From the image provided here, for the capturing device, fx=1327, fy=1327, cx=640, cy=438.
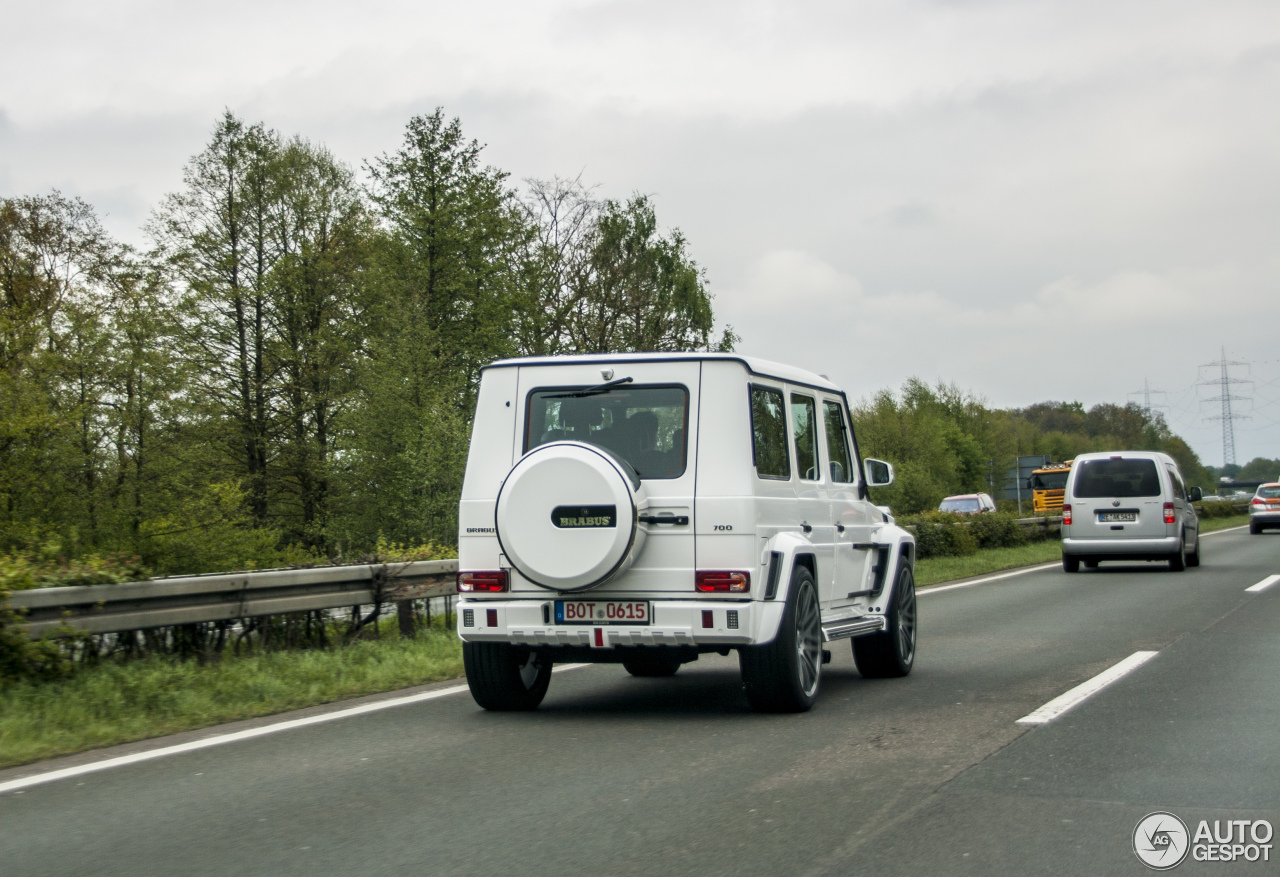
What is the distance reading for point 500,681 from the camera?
830cm

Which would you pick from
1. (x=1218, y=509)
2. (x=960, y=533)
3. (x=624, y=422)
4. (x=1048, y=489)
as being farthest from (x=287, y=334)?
(x=1218, y=509)

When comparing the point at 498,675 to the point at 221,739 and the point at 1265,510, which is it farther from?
the point at 1265,510

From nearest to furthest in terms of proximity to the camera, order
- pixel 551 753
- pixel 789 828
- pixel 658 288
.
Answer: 1. pixel 789 828
2. pixel 551 753
3. pixel 658 288

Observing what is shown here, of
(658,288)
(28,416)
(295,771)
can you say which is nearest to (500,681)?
(295,771)

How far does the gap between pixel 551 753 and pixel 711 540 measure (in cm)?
155

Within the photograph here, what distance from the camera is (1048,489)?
202ft

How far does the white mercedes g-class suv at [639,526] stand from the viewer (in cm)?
761

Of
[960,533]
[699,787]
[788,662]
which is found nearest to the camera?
[699,787]

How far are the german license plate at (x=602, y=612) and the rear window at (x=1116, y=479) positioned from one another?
18.1 metres

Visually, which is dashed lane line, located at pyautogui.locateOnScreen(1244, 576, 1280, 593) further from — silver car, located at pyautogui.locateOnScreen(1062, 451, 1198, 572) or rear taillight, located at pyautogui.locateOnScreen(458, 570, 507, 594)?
rear taillight, located at pyautogui.locateOnScreen(458, 570, 507, 594)

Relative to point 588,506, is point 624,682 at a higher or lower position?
lower

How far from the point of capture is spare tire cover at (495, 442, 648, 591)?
7539 mm

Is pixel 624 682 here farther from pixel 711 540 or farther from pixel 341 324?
pixel 341 324

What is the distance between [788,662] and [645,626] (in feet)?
2.94
